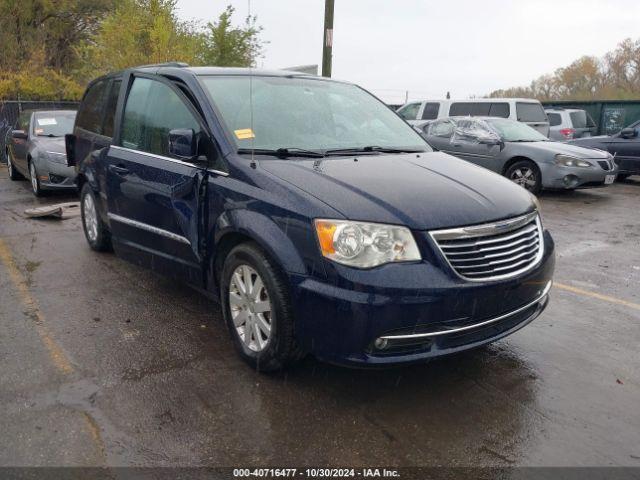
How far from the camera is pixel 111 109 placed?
16.6 ft

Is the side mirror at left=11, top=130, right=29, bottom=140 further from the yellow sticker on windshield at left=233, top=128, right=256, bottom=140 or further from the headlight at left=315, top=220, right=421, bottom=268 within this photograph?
the headlight at left=315, top=220, right=421, bottom=268

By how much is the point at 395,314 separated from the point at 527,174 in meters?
8.19

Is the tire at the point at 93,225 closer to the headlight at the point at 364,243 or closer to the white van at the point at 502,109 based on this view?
the headlight at the point at 364,243

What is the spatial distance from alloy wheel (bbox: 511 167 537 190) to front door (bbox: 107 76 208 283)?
24.3 feet

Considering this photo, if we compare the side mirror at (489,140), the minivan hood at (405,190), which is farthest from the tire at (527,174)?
the minivan hood at (405,190)

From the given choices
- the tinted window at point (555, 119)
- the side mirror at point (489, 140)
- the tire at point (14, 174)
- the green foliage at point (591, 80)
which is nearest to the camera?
the side mirror at point (489, 140)

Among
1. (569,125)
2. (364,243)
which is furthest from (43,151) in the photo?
(569,125)

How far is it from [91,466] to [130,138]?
9.08 ft

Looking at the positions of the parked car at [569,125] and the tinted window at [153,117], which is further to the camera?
the parked car at [569,125]

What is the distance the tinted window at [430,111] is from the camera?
15242 mm

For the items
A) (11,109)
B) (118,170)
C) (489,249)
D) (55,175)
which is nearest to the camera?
(489,249)

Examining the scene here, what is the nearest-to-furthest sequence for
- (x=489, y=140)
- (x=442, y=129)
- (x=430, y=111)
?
(x=489, y=140) → (x=442, y=129) → (x=430, y=111)

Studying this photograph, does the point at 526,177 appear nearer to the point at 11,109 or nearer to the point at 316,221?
the point at 316,221

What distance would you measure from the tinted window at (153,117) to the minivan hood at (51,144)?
5206 mm
